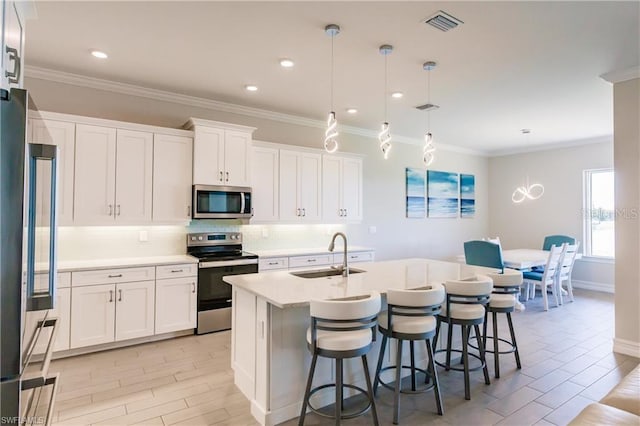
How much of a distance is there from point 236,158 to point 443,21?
2770mm

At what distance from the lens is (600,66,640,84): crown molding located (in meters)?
3.55

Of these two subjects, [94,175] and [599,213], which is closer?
[94,175]

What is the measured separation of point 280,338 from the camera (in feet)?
7.77

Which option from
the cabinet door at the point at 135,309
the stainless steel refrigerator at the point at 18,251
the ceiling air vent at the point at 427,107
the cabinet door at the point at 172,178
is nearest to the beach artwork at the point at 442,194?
the ceiling air vent at the point at 427,107

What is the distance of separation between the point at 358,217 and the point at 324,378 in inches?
133

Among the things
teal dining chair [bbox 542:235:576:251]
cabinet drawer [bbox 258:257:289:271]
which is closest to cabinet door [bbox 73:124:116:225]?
cabinet drawer [bbox 258:257:289:271]

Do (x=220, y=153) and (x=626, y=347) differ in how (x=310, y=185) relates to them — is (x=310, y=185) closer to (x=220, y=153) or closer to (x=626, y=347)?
(x=220, y=153)

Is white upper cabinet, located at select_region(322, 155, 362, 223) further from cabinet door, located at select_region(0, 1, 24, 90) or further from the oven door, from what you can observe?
cabinet door, located at select_region(0, 1, 24, 90)

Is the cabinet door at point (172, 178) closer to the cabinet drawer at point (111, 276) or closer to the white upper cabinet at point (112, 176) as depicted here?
the white upper cabinet at point (112, 176)

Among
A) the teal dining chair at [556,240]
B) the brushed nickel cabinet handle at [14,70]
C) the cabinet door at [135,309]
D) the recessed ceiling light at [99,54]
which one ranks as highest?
the recessed ceiling light at [99,54]

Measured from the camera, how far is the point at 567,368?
10.8 ft

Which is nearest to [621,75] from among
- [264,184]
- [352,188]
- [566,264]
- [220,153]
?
[566,264]

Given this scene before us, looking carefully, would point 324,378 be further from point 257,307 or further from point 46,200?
point 46,200

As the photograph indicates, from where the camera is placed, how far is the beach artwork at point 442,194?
23.7 feet
